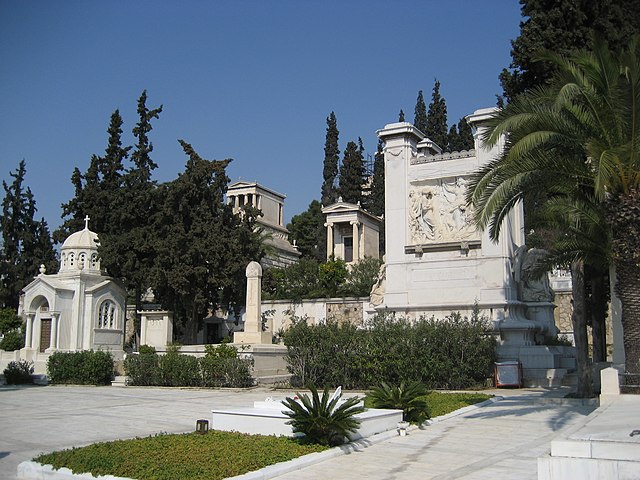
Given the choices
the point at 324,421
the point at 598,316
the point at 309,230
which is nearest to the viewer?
the point at 324,421

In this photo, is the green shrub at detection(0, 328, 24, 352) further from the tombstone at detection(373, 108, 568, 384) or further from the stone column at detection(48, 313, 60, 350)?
the tombstone at detection(373, 108, 568, 384)

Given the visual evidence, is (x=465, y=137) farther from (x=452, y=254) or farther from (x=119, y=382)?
(x=119, y=382)

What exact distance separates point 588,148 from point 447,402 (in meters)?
6.55

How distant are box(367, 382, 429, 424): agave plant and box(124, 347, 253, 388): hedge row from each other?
38.0 ft

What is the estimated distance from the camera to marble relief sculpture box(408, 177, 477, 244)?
955 inches

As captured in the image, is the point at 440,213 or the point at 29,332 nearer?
the point at 440,213

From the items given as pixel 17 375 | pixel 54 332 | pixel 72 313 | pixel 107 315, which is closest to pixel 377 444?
pixel 17 375

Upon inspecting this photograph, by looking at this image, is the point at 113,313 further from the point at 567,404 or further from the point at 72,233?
the point at 567,404

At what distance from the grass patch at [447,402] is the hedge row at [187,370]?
9.30 meters

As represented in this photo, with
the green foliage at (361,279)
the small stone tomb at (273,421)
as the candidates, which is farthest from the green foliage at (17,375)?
the green foliage at (361,279)

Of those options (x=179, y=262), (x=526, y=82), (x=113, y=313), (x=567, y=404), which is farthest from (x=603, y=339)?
(x=113, y=313)

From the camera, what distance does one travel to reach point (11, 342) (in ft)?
114

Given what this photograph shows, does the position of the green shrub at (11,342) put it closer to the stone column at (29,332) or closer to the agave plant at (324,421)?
the stone column at (29,332)

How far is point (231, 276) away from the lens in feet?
117
